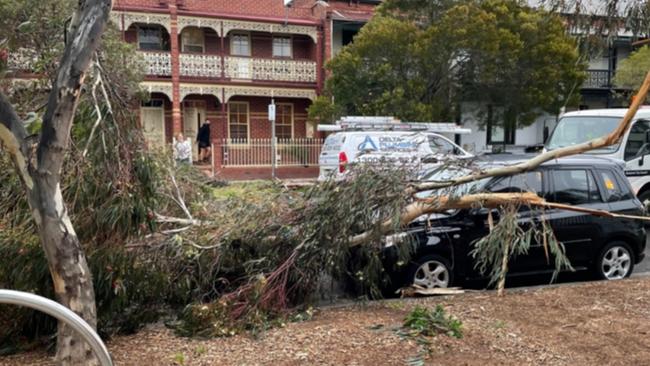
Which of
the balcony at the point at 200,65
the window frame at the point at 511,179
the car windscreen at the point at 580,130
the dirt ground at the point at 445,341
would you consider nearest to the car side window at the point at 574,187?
the window frame at the point at 511,179

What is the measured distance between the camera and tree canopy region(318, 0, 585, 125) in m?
18.8

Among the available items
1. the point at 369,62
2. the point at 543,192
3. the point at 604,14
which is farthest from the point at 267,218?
the point at 369,62

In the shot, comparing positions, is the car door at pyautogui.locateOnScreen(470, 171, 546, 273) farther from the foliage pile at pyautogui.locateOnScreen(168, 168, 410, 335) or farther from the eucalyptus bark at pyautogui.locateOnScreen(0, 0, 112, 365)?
the eucalyptus bark at pyautogui.locateOnScreen(0, 0, 112, 365)

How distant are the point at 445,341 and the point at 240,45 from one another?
22500 millimetres

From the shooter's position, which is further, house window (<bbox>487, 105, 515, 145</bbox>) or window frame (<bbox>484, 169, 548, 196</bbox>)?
house window (<bbox>487, 105, 515, 145</bbox>)

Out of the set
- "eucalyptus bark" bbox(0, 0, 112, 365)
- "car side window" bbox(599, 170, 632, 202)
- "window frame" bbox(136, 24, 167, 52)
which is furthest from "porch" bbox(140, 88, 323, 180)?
"eucalyptus bark" bbox(0, 0, 112, 365)

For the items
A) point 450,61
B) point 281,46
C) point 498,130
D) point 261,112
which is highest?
point 281,46

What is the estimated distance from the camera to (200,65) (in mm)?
23438

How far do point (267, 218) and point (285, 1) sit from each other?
61.9ft

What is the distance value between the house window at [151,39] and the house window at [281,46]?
484 centimetres

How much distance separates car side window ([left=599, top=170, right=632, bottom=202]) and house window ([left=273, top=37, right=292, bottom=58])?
19615mm

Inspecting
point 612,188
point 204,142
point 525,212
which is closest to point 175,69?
point 204,142

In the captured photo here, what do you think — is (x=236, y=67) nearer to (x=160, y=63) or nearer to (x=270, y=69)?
(x=270, y=69)

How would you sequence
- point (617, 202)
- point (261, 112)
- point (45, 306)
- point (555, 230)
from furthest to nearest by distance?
point (261, 112) → point (617, 202) → point (555, 230) → point (45, 306)
